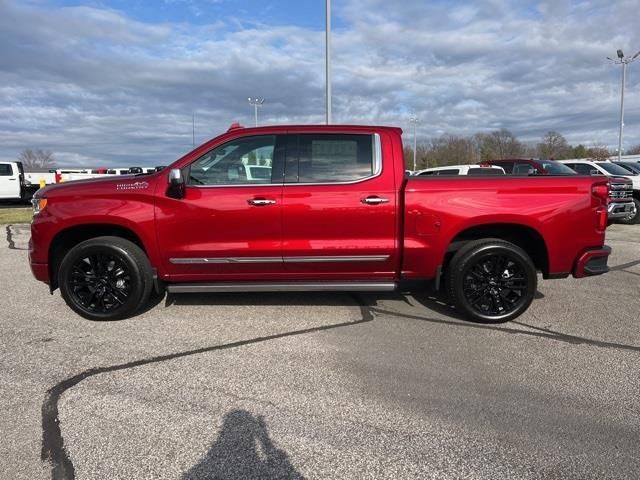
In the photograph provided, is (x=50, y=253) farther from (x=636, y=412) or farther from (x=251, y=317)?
(x=636, y=412)

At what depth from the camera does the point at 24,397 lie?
3.42 meters

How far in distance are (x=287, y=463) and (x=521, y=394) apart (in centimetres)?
177

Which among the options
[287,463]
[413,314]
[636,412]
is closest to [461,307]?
[413,314]

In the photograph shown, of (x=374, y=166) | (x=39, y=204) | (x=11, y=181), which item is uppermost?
(x=11, y=181)

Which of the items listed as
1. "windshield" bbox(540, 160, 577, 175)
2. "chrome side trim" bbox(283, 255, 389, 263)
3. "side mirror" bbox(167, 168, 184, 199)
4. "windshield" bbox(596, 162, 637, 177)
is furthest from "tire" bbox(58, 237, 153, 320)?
"windshield" bbox(596, 162, 637, 177)

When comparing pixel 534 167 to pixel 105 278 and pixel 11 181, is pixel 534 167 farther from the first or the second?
pixel 11 181

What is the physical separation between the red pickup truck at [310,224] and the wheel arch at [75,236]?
0.12 feet

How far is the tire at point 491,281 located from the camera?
480 centimetres

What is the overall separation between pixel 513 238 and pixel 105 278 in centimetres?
416

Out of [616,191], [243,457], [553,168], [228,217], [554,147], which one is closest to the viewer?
[243,457]

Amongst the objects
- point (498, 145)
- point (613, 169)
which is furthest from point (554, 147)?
point (613, 169)

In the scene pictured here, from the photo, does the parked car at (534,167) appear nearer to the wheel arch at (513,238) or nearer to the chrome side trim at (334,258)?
the wheel arch at (513,238)

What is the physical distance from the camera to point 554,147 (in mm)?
74688

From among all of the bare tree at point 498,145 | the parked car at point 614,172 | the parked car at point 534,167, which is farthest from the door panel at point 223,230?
the bare tree at point 498,145
